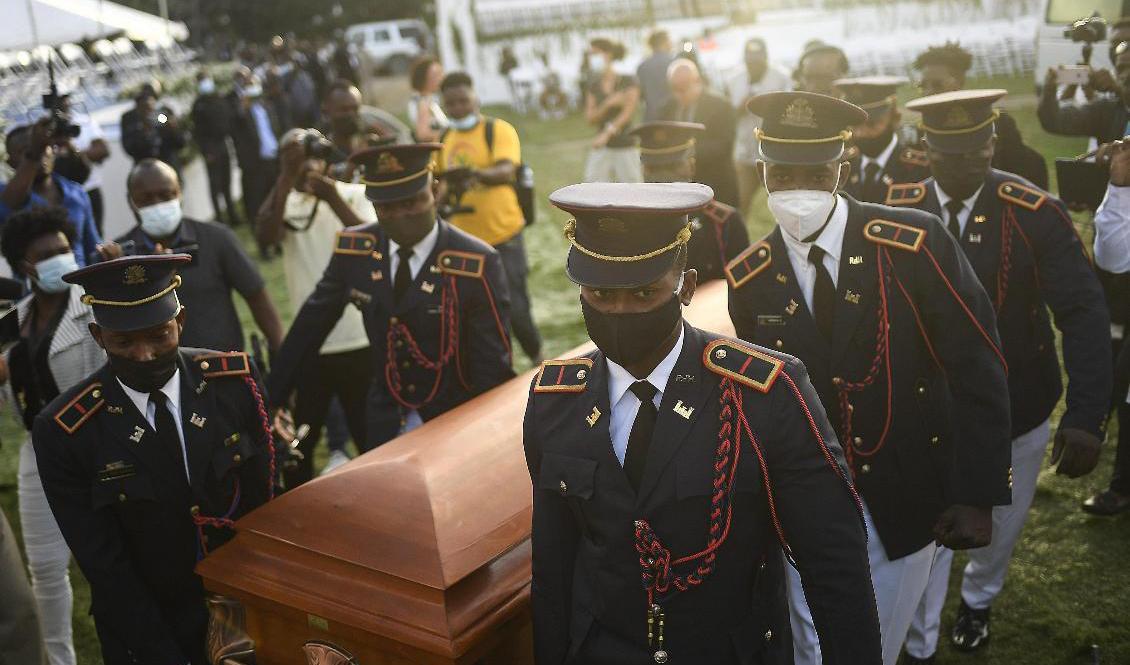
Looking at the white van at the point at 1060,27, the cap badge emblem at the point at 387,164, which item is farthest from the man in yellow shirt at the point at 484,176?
the white van at the point at 1060,27

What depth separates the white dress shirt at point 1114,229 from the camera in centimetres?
379

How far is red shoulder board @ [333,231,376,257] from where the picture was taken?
3.66 metres

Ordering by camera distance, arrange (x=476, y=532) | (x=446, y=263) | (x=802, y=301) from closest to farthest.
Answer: (x=476, y=532) → (x=802, y=301) → (x=446, y=263)

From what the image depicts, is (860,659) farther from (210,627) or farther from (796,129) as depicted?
(210,627)

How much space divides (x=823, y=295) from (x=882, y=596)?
0.86m

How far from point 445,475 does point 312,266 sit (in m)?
2.53

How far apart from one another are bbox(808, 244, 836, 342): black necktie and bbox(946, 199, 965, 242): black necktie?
838mm

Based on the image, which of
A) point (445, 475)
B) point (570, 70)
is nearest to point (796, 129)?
point (445, 475)

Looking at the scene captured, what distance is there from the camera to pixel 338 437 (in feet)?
17.4

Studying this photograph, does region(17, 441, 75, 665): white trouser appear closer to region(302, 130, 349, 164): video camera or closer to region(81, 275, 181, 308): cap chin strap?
region(81, 275, 181, 308): cap chin strap

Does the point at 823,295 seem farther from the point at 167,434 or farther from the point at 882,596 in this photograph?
the point at 167,434

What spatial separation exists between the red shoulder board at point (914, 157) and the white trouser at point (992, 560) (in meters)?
1.32

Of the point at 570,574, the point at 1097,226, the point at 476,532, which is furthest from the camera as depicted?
the point at 1097,226

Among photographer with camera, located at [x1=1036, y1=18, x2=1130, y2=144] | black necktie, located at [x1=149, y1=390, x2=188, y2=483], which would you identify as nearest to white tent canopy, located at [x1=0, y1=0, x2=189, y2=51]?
black necktie, located at [x1=149, y1=390, x2=188, y2=483]
